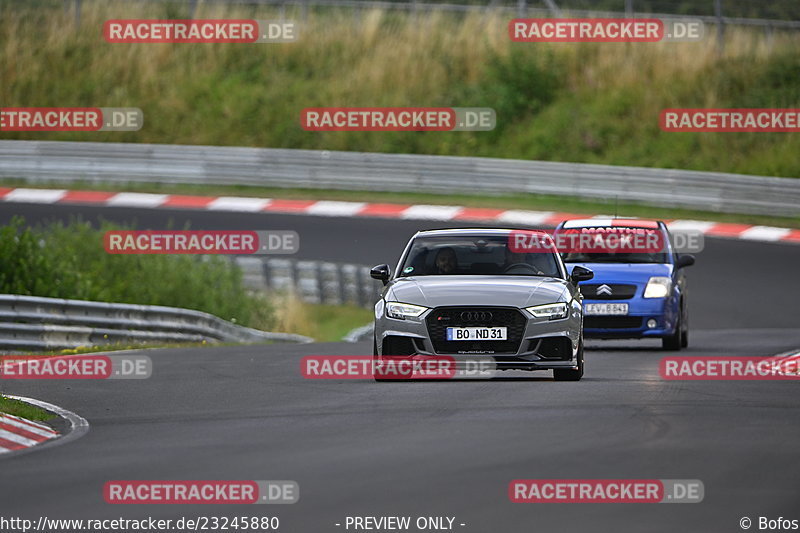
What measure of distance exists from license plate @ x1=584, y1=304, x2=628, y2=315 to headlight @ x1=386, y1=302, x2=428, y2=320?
19.6ft

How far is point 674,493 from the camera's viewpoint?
834 cm

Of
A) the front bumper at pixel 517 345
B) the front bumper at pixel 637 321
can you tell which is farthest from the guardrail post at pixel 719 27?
the front bumper at pixel 517 345

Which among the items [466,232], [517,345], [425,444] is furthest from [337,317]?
[425,444]

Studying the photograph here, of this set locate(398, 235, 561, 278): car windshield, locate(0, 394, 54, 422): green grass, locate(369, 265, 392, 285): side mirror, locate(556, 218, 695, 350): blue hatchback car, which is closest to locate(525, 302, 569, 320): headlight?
locate(398, 235, 561, 278): car windshield

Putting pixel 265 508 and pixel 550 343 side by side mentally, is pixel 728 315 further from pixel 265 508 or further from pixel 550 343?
pixel 265 508

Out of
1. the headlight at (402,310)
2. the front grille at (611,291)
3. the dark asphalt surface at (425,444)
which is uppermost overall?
the front grille at (611,291)

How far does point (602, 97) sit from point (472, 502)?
1478 inches

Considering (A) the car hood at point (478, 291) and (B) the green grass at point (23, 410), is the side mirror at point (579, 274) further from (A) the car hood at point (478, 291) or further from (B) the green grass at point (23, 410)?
(B) the green grass at point (23, 410)

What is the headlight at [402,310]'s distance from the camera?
14070 mm

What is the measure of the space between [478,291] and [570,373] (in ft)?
4.25

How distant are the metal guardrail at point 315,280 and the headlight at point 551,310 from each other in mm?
16254

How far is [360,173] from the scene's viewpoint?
38.6 meters

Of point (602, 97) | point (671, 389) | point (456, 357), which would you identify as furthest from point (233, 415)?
point (602, 97)

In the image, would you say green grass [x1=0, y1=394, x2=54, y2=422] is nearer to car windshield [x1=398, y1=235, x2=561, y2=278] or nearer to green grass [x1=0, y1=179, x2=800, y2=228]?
car windshield [x1=398, y1=235, x2=561, y2=278]
